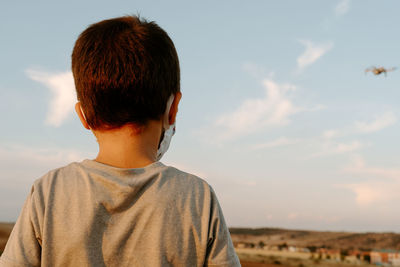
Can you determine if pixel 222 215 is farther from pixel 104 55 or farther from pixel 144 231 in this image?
pixel 104 55

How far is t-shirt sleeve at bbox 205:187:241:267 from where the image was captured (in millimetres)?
1500

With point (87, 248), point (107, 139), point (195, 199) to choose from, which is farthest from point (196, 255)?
point (107, 139)

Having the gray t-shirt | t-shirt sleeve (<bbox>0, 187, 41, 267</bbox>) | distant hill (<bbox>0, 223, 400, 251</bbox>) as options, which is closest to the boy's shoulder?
the gray t-shirt

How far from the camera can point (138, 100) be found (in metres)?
1.53

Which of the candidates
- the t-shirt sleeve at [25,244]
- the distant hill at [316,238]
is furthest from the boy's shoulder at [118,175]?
the distant hill at [316,238]

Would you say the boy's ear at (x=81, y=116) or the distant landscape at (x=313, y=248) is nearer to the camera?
the boy's ear at (x=81, y=116)

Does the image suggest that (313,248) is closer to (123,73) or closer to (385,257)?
(385,257)

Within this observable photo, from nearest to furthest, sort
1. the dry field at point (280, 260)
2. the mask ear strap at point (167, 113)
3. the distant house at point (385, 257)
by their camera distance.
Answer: the mask ear strap at point (167, 113), the distant house at point (385, 257), the dry field at point (280, 260)

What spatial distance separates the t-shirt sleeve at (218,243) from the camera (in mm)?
1500

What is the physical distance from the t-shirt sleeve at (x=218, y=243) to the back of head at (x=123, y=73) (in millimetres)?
407

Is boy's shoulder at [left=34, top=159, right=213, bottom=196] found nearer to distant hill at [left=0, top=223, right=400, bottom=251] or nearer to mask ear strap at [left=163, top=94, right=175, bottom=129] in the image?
mask ear strap at [left=163, top=94, right=175, bottom=129]

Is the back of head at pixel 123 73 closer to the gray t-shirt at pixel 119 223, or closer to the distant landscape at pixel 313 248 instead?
the gray t-shirt at pixel 119 223

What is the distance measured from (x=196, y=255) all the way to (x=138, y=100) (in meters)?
0.57

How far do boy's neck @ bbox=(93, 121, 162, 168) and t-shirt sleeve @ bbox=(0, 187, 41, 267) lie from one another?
0.31 meters
